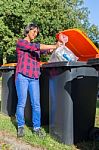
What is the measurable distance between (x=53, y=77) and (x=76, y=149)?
3.79ft

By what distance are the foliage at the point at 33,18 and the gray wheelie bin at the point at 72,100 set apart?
29868 mm

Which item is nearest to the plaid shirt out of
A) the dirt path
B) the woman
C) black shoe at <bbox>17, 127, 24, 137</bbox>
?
the woman

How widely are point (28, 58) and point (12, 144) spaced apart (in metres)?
1.36

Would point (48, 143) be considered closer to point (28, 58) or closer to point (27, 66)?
point (27, 66)

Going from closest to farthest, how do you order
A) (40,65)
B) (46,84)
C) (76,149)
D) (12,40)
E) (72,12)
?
1. (76,149)
2. (40,65)
3. (46,84)
4. (12,40)
5. (72,12)

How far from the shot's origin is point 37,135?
20.4 ft

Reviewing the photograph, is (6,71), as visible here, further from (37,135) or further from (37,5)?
(37,5)

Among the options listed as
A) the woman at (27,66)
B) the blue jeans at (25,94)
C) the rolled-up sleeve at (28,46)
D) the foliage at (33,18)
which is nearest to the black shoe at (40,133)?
the woman at (27,66)

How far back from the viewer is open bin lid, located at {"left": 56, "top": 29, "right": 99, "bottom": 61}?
6004mm

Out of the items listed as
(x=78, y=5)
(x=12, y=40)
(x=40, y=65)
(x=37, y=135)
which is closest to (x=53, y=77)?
(x=40, y=65)

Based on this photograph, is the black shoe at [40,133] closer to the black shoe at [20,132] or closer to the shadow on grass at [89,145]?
the black shoe at [20,132]

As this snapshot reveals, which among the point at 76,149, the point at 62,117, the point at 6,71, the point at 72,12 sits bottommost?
the point at 76,149

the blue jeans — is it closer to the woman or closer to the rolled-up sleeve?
the woman

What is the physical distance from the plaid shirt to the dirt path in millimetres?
1026
